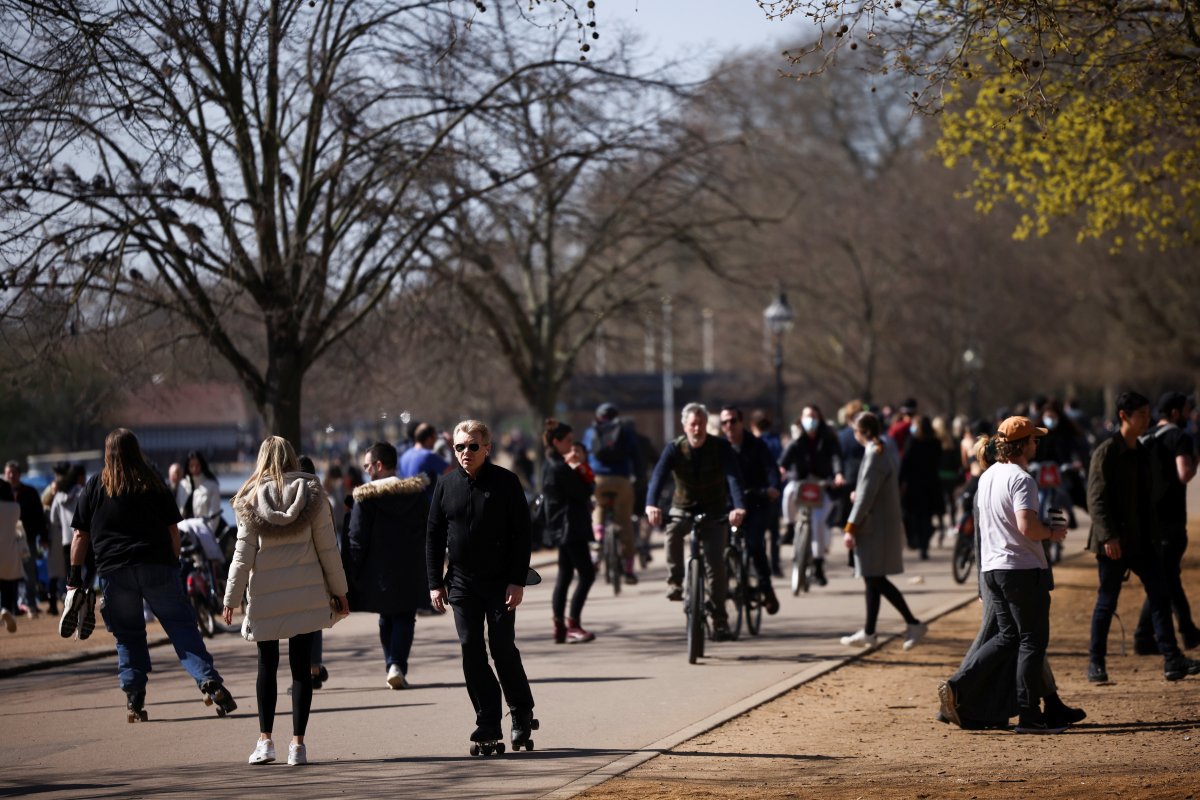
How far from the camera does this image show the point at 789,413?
49.0m

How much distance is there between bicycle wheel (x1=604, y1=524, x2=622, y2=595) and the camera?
56.6 feet

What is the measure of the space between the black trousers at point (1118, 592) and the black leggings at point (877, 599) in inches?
81.1

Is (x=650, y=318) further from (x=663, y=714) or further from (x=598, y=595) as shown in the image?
(x=663, y=714)

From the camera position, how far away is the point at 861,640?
12617mm

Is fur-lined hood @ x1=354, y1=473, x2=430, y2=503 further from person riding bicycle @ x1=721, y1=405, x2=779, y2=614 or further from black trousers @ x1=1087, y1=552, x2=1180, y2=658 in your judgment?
black trousers @ x1=1087, y1=552, x2=1180, y2=658

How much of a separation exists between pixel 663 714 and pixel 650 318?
2020 cm

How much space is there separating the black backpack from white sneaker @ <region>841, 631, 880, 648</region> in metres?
5.32

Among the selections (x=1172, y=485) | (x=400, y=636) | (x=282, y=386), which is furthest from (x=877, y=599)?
(x=282, y=386)

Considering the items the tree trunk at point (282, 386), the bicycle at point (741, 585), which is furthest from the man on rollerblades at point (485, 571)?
the tree trunk at point (282, 386)

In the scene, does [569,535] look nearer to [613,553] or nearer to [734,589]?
[734,589]

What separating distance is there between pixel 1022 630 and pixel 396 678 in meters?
4.20

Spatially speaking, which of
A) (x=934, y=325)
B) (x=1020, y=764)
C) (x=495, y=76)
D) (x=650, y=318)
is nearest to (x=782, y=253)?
(x=934, y=325)

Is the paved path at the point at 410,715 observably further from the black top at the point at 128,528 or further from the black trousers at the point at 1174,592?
the black trousers at the point at 1174,592

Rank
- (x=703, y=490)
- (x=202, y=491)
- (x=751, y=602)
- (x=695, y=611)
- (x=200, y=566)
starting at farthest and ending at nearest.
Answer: (x=202, y=491) < (x=200, y=566) < (x=751, y=602) < (x=703, y=490) < (x=695, y=611)
